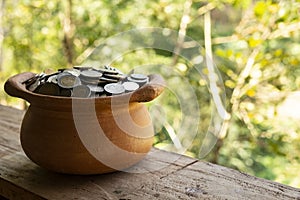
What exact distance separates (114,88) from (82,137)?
102 mm

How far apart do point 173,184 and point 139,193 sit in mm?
69

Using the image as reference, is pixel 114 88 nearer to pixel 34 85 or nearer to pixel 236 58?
pixel 34 85

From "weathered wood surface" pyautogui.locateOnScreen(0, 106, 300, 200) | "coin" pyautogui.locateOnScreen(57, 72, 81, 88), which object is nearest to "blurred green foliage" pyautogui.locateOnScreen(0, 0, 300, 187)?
"weathered wood surface" pyautogui.locateOnScreen(0, 106, 300, 200)

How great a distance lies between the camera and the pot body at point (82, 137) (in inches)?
25.8

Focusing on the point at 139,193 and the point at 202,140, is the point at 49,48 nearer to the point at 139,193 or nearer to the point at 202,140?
the point at 202,140

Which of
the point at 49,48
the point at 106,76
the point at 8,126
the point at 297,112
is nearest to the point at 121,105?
the point at 106,76

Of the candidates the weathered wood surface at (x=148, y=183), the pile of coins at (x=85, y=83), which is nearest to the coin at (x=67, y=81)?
the pile of coins at (x=85, y=83)

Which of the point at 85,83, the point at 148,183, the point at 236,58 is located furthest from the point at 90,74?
the point at 236,58

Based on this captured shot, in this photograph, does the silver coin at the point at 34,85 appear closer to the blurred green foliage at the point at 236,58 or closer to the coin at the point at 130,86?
the coin at the point at 130,86

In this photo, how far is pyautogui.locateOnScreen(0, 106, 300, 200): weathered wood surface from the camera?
0.66m

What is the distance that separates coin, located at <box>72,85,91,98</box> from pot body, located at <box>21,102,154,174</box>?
1.0 inches

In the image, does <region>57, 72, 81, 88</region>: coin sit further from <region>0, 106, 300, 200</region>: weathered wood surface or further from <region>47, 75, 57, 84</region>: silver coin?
<region>0, 106, 300, 200</region>: weathered wood surface

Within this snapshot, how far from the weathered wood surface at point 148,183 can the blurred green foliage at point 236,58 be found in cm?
38

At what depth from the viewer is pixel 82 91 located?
0.66 m
